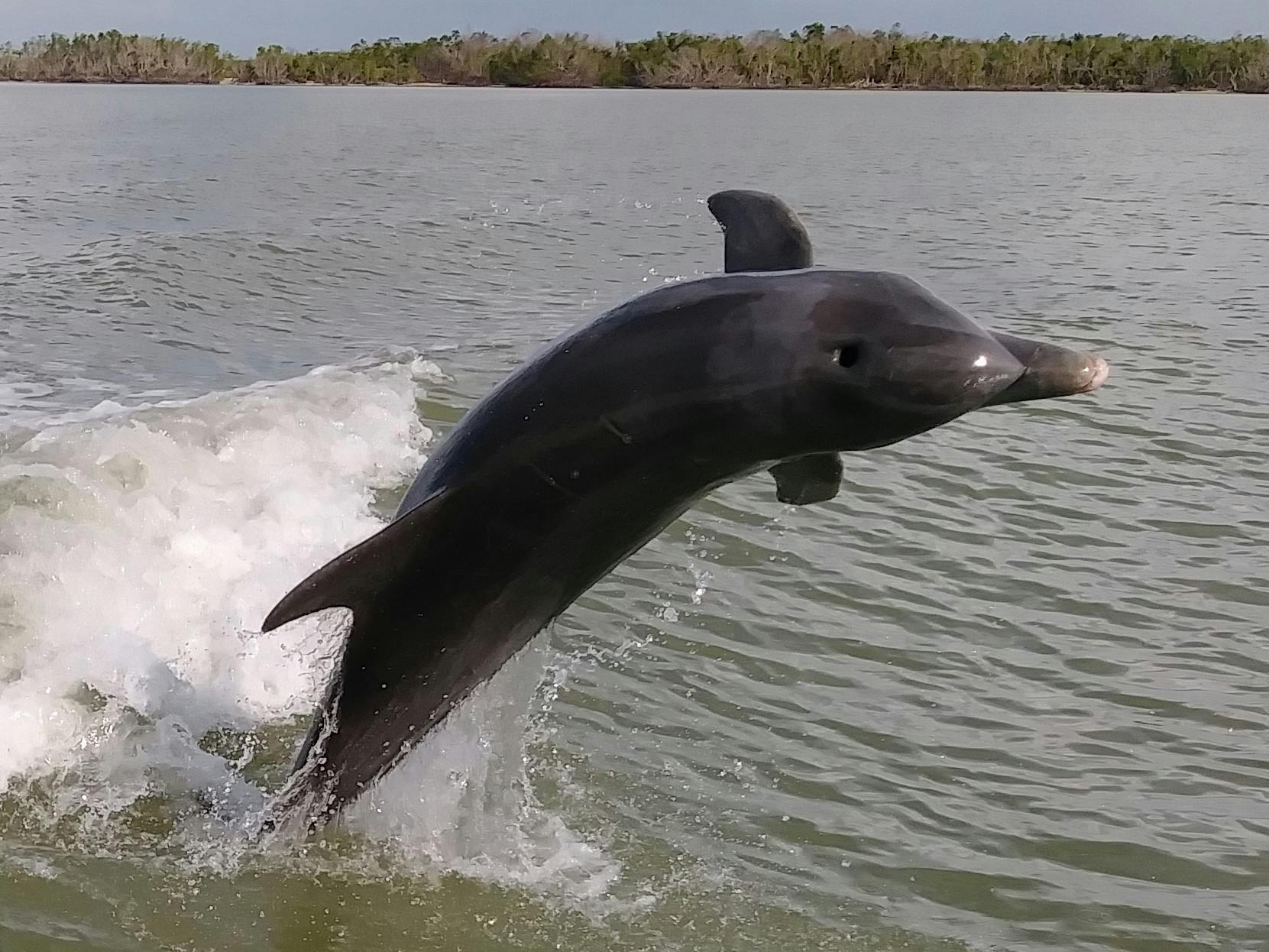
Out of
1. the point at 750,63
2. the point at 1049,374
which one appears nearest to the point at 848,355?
the point at 1049,374

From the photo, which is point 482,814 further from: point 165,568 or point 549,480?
point 165,568

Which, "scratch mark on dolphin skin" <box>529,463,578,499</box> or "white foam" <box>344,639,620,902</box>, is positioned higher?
"scratch mark on dolphin skin" <box>529,463,578,499</box>

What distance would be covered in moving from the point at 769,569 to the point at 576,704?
2.21 metres

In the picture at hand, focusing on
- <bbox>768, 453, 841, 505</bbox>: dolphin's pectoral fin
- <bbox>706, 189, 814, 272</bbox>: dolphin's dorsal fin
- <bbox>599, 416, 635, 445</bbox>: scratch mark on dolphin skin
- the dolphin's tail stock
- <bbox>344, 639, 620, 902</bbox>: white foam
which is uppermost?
<bbox>706, 189, 814, 272</bbox>: dolphin's dorsal fin

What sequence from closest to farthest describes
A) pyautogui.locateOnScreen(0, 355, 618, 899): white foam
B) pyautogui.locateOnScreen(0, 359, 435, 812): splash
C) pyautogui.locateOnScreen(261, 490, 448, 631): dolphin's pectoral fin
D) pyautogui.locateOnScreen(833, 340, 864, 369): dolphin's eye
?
pyautogui.locateOnScreen(833, 340, 864, 369): dolphin's eye, pyautogui.locateOnScreen(261, 490, 448, 631): dolphin's pectoral fin, pyautogui.locateOnScreen(0, 355, 618, 899): white foam, pyautogui.locateOnScreen(0, 359, 435, 812): splash

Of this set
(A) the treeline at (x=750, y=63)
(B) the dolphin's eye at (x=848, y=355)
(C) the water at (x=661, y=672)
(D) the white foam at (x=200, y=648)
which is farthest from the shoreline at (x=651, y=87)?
(B) the dolphin's eye at (x=848, y=355)

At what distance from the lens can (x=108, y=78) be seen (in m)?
86.3

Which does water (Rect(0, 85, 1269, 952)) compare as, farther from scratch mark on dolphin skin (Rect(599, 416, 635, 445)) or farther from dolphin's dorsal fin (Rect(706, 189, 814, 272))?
dolphin's dorsal fin (Rect(706, 189, 814, 272))

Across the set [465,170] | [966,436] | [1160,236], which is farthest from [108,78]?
[966,436]

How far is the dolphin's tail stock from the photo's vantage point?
175 inches

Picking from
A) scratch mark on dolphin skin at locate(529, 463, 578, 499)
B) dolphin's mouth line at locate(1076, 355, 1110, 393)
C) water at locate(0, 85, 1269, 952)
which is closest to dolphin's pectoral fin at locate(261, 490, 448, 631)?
scratch mark on dolphin skin at locate(529, 463, 578, 499)

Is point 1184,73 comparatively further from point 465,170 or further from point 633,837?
point 633,837

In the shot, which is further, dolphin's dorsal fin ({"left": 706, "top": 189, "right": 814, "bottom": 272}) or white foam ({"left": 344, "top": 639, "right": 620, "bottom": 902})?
white foam ({"left": 344, "top": 639, "right": 620, "bottom": 902})

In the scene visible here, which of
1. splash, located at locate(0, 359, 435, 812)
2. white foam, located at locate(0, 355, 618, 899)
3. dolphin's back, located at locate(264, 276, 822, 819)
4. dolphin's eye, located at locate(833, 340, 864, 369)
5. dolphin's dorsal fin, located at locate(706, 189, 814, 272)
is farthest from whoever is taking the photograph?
splash, located at locate(0, 359, 435, 812)
